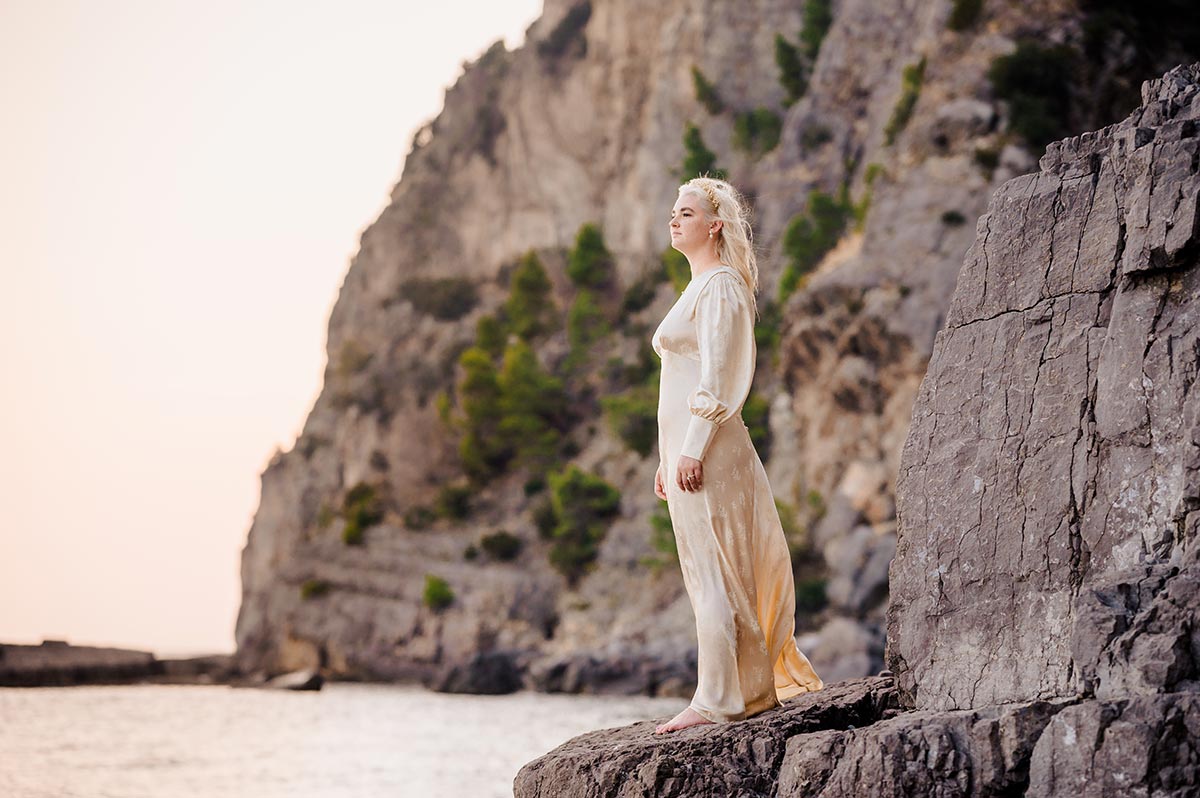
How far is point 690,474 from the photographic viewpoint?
7.10 metres

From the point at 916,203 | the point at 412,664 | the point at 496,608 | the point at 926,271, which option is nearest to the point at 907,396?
the point at 926,271

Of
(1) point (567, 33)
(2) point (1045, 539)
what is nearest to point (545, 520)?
(1) point (567, 33)

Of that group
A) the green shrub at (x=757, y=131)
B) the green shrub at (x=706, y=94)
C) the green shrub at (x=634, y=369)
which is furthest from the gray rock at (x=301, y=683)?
the green shrub at (x=706, y=94)

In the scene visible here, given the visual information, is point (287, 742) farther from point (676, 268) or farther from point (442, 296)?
point (442, 296)

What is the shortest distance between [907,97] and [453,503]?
30215mm

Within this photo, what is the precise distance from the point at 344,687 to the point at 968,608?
4537 cm

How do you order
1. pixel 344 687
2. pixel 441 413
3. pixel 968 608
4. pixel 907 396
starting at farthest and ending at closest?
pixel 441 413
pixel 344 687
pixel 907 396
pixel 968 608

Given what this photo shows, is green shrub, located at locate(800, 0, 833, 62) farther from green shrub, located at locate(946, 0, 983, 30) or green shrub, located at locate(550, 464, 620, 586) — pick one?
green shrub, located at locate(550, 464, 620, 586)

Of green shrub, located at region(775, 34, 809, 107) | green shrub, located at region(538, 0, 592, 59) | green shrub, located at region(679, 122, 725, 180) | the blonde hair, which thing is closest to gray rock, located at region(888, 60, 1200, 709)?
the blonde hair

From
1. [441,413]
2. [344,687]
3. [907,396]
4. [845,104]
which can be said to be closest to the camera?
[907,396]

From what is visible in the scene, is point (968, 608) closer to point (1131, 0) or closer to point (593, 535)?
point (1131, 0)

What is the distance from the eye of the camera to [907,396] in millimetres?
38031

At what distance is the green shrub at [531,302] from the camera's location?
69.4m

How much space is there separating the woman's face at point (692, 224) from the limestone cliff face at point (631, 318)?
9922 mm
